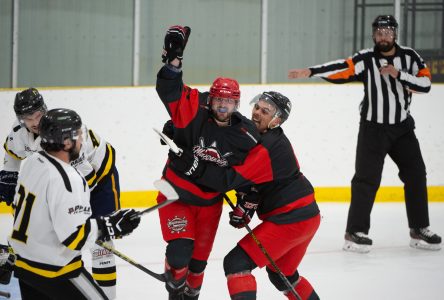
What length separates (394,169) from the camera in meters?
6.82

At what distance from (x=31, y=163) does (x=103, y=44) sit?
175 inches

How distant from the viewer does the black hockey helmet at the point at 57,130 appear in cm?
259

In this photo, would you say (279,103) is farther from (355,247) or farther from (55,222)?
(355,247)

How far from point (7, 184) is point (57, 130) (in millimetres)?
1416

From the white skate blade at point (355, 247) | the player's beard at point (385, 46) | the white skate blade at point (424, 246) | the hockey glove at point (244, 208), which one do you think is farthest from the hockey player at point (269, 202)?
the white skate blade at point (424, 246)

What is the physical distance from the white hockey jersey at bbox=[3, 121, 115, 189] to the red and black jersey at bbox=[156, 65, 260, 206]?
0.43 meters

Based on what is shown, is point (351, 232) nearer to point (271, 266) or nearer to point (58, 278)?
point (271, 266)

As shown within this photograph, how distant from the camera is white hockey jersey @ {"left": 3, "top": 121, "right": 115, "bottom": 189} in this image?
3.60 meters

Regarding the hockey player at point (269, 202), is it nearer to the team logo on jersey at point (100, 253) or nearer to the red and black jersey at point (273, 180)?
the red and black jersey at point (273, 180)

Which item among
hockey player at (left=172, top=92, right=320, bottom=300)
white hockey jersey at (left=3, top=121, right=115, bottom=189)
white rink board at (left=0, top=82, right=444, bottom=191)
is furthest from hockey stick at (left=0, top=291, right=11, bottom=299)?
white rink board at (left=0, top=82, right=444, bottom=191)

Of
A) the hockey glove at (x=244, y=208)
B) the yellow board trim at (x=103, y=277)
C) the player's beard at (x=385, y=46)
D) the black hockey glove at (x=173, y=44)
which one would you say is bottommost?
the yellow board trim at (x=103, y=277)

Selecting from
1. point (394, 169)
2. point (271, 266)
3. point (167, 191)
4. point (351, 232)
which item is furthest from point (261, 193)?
point (394, 169)

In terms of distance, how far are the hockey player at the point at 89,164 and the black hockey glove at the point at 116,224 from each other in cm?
87

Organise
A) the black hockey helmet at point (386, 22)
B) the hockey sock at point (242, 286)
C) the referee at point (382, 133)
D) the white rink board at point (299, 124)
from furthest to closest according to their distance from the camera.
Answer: the white rink board at point (299, 124), the referee at point (382, 133), the black hockey helmet at point (386, 22), the hockey sock at point (242, 286)
